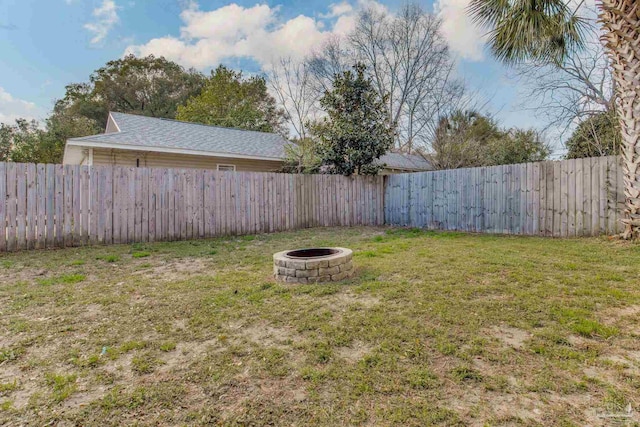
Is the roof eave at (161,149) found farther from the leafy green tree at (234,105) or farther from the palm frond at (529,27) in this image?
the leafy green tree at (234,105)

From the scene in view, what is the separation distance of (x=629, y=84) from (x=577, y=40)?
2847 mm

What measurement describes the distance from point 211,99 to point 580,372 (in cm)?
2429

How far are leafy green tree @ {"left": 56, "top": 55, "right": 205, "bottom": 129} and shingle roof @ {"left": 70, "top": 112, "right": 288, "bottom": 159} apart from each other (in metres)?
15.0

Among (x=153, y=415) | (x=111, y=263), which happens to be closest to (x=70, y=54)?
(x=111, y=263)

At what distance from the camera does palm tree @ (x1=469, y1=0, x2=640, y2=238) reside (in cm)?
523

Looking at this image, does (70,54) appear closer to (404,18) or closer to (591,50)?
(404,18)

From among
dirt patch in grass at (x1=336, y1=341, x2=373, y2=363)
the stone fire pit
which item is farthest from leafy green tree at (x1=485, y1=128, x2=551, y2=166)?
dirt patch in grass at (x1=336, y1=341, x2=373, y2=363)

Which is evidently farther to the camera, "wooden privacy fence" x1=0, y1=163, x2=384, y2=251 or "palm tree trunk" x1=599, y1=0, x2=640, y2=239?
"wooden privacy fence" x1=0, y1=163, x2=384, y2=251

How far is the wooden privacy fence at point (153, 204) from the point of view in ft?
18.2

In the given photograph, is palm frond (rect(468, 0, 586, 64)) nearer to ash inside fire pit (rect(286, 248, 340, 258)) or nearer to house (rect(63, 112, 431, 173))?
ash inside fire pit (rect(286, 248, 340, 258))

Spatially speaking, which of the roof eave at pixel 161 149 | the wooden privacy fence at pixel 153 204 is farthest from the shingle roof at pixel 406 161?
the wooden privacy fence at pixel 153 204

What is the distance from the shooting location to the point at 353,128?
1020 cm

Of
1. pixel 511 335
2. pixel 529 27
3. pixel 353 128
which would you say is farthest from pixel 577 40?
pixel 511 335

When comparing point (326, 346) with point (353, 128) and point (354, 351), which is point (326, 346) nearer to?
point (354, 351)
